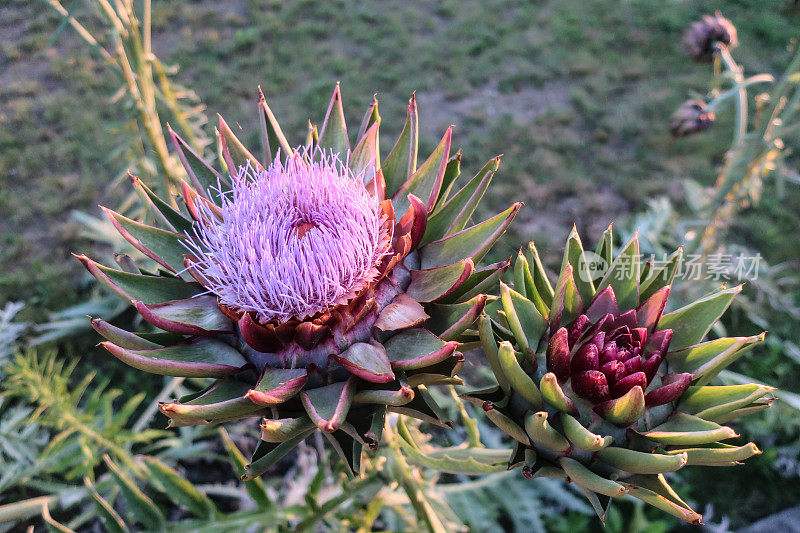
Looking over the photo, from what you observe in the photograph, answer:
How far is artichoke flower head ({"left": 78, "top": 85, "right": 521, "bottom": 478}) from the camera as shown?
1.14m

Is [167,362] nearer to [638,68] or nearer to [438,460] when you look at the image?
[438,460]

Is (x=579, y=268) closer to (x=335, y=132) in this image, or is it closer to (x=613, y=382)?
(x=613, y=382)

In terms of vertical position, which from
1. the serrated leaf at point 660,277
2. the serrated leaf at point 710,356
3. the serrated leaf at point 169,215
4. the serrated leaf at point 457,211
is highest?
the serrated leaf at point 169,215

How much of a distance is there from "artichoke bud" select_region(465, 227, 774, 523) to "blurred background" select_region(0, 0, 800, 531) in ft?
3.71

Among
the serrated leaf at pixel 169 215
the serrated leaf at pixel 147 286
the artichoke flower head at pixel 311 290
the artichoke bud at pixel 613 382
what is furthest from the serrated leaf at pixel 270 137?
the artichoke bud at pixel 613 382

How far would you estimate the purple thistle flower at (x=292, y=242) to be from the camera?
123cm

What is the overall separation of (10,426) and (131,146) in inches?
43.5

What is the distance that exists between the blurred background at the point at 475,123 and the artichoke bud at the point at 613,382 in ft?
3.71

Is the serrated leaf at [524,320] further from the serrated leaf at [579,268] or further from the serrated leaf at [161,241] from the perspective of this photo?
the serrated leaf at [161,241]

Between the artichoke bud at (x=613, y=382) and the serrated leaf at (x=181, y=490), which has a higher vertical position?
the artichoke bud at (x=613, y=382)

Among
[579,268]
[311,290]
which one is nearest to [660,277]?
[579,268]

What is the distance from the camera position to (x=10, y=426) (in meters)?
1.96

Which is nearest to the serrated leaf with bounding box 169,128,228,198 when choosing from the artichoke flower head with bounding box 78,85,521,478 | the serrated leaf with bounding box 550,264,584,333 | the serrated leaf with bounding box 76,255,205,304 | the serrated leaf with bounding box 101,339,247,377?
the artichoke flower head with bounding box 78,85,521,478

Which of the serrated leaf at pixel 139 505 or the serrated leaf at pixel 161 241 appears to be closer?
the serrated leaf at pixel 161 241
